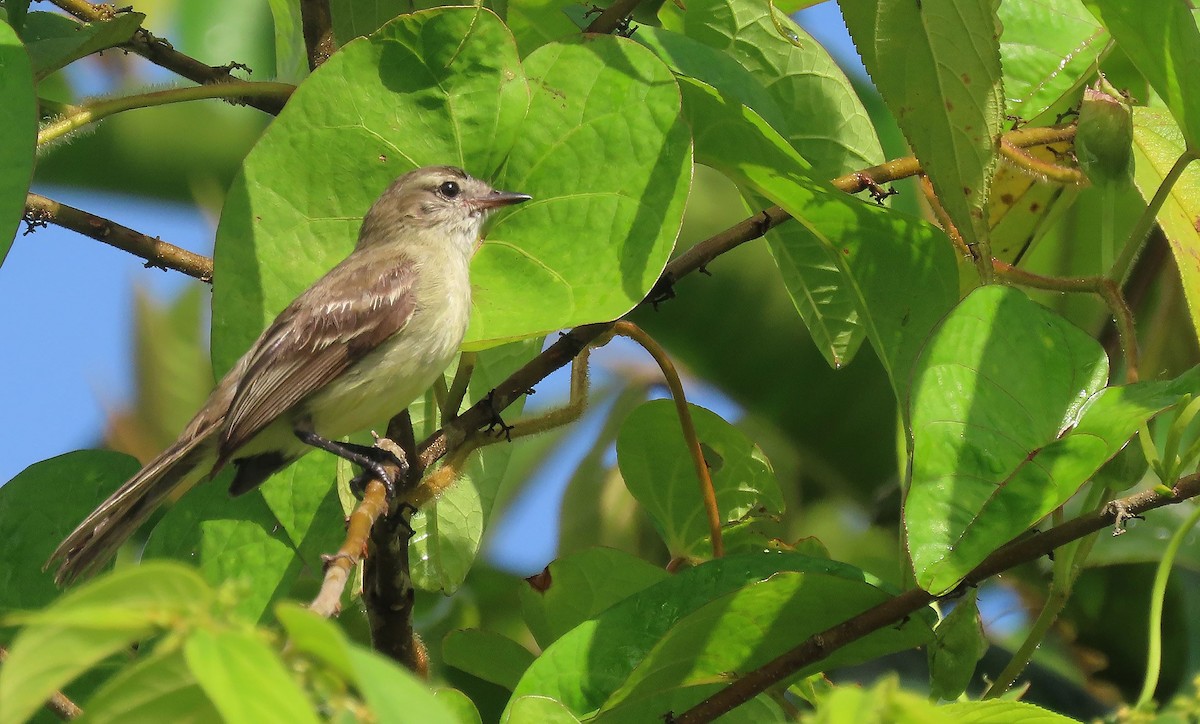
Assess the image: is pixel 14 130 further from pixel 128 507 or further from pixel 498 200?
pixel 498 200

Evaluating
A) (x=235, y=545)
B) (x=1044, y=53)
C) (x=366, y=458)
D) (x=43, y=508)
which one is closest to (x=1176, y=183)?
(x=1044, y=53)

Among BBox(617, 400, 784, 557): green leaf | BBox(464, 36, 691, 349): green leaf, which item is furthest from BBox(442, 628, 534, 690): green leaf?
BBox(464, 36, 691, 349): green leaf

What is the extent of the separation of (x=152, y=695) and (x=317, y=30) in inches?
79.4

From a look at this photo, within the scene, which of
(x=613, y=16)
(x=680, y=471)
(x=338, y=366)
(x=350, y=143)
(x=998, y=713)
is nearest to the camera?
(x=998, y=713)

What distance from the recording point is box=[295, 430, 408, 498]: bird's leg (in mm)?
2473

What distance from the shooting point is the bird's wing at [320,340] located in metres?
3.19

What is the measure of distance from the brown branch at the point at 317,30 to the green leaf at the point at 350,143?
37 centimetres

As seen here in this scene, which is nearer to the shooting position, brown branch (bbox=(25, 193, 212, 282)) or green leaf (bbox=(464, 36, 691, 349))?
green leaf (bbox=(464, 36, 691, 349))

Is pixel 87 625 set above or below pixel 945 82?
below

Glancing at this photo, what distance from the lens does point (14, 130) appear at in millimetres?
2068

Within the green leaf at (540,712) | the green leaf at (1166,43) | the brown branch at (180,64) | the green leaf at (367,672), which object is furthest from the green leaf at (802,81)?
the green leaf at (367,672)

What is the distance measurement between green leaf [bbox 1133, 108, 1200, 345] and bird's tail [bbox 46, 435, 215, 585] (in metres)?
2.18

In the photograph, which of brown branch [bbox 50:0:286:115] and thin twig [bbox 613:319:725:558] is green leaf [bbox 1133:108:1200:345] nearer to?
thin twig [bbox 613:319:725:558]

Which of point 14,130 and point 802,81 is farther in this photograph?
point 802,81
